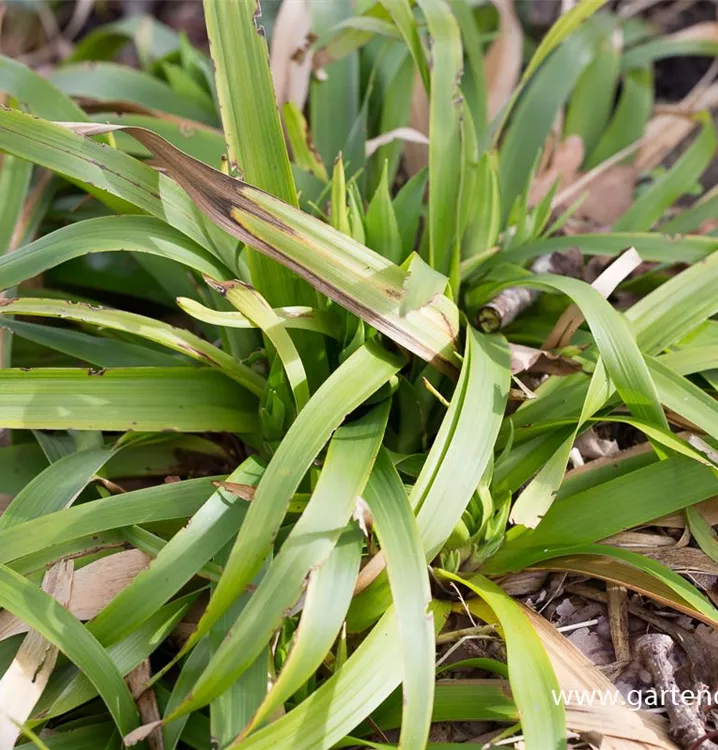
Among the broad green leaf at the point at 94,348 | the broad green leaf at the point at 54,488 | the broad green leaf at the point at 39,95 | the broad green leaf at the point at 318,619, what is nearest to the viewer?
the broad green leaf at the point at 318,619

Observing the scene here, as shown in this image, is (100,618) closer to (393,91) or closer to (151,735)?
(151,735)

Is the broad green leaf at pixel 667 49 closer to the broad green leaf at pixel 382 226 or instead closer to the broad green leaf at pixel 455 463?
the broad green leaf at pixel 382 226

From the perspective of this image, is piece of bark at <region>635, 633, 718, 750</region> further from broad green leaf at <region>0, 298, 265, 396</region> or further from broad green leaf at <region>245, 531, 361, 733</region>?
broad green leaf at <region>0, 298, 265, 396</region>

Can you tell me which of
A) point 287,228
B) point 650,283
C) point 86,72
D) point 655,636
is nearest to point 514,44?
point 650,283

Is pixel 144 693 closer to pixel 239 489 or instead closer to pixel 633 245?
pixel 239 489

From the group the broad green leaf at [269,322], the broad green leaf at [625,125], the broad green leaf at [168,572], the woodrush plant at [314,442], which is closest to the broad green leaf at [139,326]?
the woodrush plant at [314,442]

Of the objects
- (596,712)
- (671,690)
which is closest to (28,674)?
(596,712)
